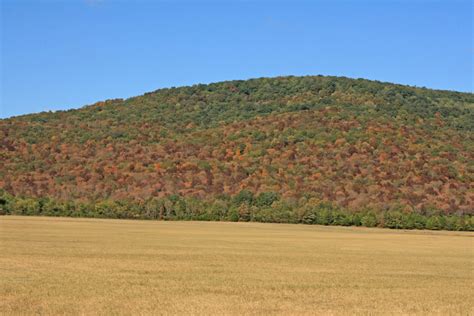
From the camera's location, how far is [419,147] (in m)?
102

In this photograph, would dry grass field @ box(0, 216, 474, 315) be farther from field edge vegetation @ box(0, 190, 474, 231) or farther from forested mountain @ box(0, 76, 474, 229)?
forested mountain @ box(0, 76, 474, 229)

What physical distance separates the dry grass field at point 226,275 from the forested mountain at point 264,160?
31.3 meters

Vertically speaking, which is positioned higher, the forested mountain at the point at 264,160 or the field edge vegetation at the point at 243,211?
the forested mountain at the point at 264,160

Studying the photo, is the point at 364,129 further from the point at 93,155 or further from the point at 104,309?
the point at 104,309

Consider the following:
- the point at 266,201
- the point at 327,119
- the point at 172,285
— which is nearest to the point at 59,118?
the point at 327,119

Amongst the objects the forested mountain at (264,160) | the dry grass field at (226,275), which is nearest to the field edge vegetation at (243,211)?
the forested mountain at (264,160)

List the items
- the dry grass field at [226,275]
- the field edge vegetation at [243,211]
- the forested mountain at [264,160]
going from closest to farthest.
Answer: the dry grass field at [226,275] → the field edge vegetation at [243,211] → the forested mountain at [264,160]

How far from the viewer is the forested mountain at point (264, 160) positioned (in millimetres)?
87312

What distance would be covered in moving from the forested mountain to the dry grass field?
103 ft

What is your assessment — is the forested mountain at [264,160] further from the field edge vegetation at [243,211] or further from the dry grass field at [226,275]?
the dry grass field at [226,275]

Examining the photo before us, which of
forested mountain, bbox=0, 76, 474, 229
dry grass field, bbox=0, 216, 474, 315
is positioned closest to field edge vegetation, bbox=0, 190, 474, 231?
forested mountain, bbox=0, 76, 474, 229

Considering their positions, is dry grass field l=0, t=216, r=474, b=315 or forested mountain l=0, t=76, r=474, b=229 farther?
forested mountain l=0, t=76, r=474, b=229

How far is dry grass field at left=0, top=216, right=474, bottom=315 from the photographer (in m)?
24.2

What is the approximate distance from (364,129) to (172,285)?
280 ft
